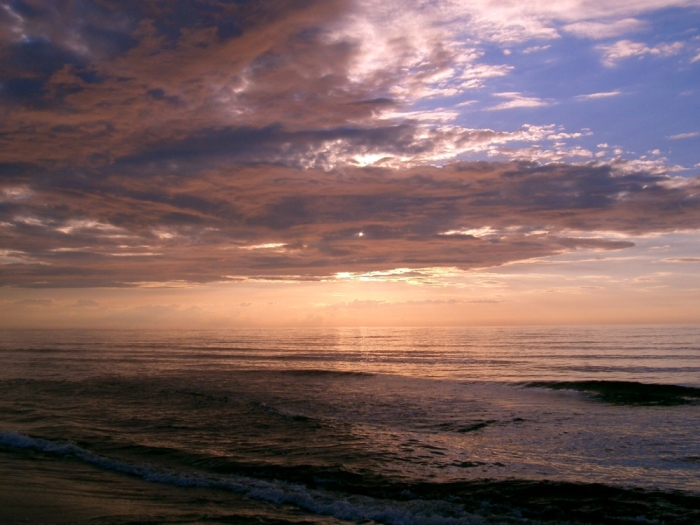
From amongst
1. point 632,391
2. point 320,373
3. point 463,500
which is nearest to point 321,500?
point 463,500

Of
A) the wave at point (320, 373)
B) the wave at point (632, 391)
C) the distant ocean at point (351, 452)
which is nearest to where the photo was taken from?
the distant ocean at point (351, 452)

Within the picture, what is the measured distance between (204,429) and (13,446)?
5898 mm

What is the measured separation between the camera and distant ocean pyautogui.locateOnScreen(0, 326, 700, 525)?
10531 millimetres

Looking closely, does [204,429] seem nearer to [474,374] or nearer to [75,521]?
[75,521]

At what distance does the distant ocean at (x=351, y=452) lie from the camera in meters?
10.5

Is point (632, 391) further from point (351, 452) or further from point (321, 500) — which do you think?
point (321, 500)

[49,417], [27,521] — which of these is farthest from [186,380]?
[27,521]

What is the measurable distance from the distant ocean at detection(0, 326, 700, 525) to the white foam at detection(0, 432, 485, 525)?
5cm

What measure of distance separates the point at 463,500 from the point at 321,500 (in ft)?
10.6

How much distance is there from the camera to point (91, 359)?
48.6 meters

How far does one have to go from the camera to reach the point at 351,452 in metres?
14.8

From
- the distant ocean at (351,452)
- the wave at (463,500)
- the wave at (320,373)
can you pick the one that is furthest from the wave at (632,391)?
the wave at (463,500)

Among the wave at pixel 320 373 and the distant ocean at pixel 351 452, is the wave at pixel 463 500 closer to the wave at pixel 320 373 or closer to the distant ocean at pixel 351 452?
the distant ocean at pixel 351 452

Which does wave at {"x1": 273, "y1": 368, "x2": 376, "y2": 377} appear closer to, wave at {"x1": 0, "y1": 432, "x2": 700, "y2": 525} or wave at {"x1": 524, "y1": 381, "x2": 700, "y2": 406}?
wave at {"x1": 524, "y1": 381, "x2": 700, "y2": 406}
